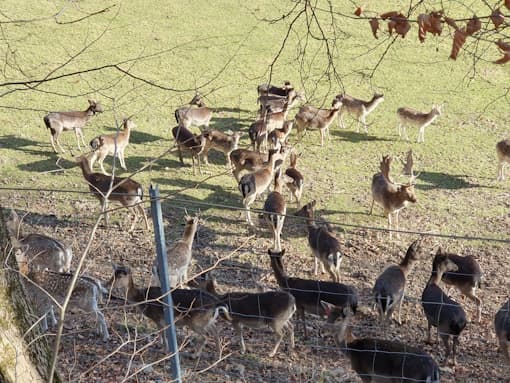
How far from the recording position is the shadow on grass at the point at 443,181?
11.1 meters

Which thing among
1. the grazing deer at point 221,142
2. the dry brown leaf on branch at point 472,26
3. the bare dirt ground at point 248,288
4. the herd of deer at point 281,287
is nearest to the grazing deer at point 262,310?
the herd of deer at point 281,287

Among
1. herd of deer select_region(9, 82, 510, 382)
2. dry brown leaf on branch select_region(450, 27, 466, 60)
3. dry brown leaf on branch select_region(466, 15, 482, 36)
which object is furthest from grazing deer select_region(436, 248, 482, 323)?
dry brown leaf on branch select_region(466, 15, 482, 36)

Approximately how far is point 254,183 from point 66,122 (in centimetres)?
380

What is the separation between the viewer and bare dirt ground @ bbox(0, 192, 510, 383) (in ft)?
21.0

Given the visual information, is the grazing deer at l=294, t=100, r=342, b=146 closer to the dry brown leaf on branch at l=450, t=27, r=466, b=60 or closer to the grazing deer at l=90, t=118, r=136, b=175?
the grazing deer at l=90, t=118, r=136, b=175

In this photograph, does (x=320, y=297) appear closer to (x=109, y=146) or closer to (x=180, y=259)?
(x=180, y=259)

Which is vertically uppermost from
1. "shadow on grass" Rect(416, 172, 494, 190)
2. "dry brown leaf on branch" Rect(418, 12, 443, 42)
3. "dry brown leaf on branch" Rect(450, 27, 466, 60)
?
"dry brown leaf on branch" Rect(418, 12, 443, 42)

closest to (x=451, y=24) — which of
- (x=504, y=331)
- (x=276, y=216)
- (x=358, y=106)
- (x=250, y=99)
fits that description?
(x=504, y=331)

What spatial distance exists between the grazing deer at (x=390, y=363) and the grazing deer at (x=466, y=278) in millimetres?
1904

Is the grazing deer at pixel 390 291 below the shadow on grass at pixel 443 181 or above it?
above

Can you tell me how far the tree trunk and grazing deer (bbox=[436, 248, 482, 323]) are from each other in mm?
5000

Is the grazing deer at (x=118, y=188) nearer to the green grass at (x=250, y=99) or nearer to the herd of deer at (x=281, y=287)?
the herd of deer at (x=281, y=287)

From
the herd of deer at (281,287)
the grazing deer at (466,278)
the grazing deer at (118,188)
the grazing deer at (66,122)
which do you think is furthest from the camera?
the grazing deer at (66,122)

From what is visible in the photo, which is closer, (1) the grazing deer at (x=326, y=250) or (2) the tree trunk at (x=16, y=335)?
(2) the tree trunk at (x=16, y=335)
